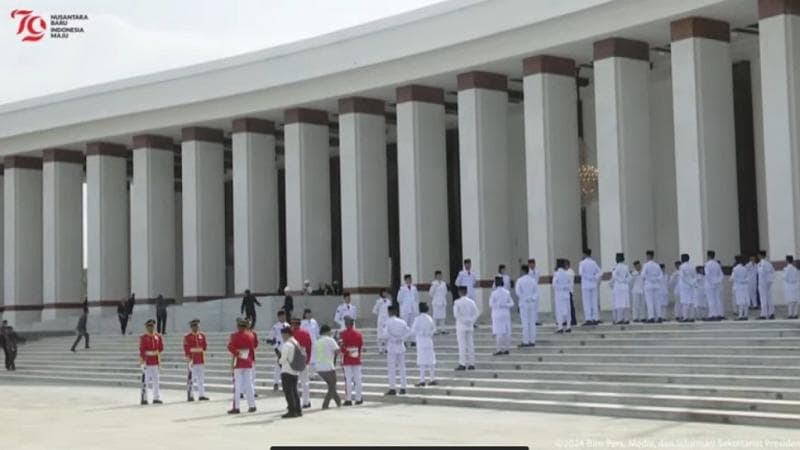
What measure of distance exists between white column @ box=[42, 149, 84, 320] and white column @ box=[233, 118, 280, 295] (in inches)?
311

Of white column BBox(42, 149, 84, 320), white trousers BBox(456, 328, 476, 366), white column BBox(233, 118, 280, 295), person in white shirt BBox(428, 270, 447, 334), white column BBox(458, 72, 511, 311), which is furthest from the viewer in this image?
white column BBox(42, 149, 84, 320)

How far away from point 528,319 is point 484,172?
9271mm

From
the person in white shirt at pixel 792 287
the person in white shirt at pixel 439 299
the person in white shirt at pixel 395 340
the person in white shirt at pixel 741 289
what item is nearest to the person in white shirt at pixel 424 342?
the person in white shirt at pixel 395 340

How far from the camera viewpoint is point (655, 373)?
19.1 m

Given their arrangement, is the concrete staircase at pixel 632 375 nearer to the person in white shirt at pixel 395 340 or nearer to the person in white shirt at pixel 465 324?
the person in white shirt at pixel 465 324

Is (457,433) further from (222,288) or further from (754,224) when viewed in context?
(222,288)

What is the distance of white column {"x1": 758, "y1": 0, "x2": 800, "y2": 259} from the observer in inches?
999

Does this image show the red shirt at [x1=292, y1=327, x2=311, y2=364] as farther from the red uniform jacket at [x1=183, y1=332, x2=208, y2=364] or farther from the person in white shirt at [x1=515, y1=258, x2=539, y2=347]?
the person in white shirt at [x1=515, y1=258, x2=539, y2=347]

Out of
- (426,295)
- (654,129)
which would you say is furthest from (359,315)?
(654,129)

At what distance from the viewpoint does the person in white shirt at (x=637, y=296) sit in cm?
2440

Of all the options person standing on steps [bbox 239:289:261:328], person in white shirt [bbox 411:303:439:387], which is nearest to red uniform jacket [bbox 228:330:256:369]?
person in white shirt [bbox 411:303:439:387]

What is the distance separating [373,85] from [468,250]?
5382mm

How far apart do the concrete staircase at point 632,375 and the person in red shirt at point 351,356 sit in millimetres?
817

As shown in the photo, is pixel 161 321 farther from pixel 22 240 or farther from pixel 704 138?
pixel 704 138
